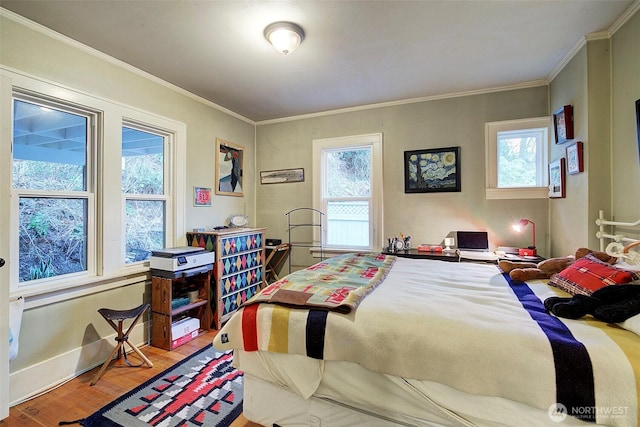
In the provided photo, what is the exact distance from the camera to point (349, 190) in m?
3.77

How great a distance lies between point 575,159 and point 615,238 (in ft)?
2.34

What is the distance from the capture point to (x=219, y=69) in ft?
8.50

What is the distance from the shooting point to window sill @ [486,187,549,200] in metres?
2.96

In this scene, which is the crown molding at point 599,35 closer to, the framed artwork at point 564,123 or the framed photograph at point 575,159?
the framed artwork at point 564,123

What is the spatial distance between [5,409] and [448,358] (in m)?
2.54

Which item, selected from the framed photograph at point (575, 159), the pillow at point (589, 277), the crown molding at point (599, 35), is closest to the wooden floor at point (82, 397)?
the pillow at point (589, 277)

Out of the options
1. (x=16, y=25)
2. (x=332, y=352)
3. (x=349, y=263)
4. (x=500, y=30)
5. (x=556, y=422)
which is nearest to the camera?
(x=556, y=422)

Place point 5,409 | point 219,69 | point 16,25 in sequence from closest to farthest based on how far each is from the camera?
point 5,409, point 16,25, point 219,69

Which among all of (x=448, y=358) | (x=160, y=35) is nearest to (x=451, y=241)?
(x=448, y=358)

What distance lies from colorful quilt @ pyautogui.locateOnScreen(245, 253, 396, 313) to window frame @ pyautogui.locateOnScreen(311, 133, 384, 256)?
1184 millimetres

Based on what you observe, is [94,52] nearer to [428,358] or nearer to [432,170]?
[428,358]

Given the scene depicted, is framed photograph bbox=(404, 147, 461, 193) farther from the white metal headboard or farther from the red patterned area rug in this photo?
the red patterned area rug

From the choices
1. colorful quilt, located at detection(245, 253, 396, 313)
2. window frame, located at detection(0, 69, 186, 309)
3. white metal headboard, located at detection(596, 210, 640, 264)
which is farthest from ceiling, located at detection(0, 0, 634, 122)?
colorful quilt, located at detection(245, 253, 396, 313)

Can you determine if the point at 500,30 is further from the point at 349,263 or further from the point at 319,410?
the point at 319,410
